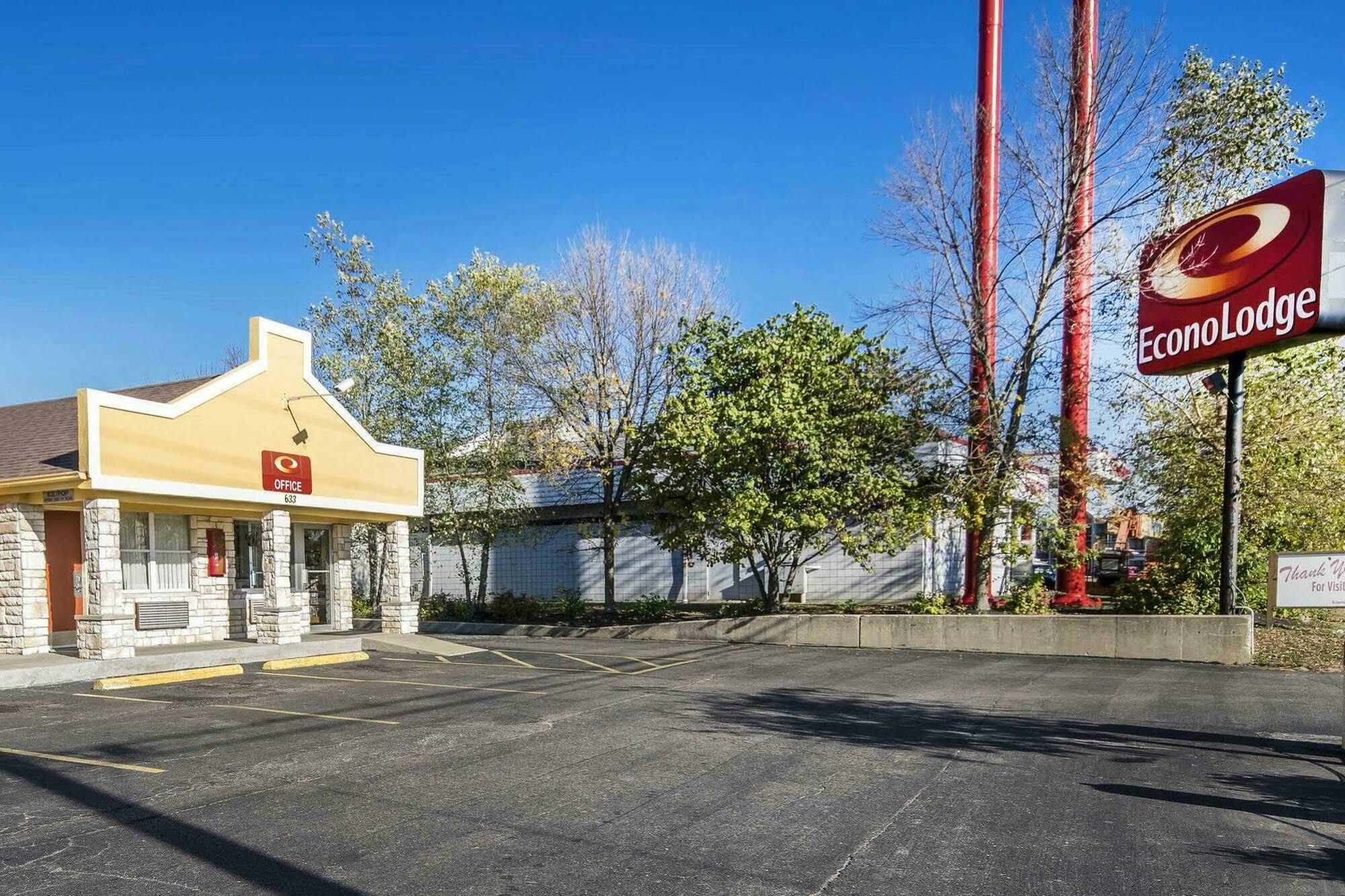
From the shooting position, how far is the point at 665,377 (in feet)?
77.6

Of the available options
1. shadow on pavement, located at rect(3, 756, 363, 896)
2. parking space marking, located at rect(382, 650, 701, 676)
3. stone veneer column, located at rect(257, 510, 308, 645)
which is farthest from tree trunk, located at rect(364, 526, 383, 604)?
shadow on pavement, located at rect(3, 756, 363, 896)

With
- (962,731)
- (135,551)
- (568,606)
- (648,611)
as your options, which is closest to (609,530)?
(648,611)

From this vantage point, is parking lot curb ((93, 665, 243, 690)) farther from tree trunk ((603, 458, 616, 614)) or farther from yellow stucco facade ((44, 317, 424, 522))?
tree trunk ((603, 458, 616, 614))

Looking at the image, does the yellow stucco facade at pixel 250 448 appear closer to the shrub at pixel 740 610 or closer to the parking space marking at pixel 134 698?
the parking space marking at pixel 134 698

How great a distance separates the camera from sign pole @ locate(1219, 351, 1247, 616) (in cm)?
1662

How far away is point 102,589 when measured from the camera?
590 inches

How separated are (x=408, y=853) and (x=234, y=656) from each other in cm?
1233

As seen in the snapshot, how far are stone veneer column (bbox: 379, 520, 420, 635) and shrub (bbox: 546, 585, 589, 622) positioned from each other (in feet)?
16.3

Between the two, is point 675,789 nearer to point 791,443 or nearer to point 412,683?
point 412,683

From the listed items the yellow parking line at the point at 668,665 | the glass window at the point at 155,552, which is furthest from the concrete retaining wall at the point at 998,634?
the glass window at the point at 155,552

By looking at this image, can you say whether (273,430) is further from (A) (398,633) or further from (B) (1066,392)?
(B) (1066,392)

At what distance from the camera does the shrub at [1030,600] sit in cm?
1962

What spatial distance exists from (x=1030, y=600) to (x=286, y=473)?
15610 mm

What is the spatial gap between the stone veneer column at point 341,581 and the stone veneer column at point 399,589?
3.76 feet
